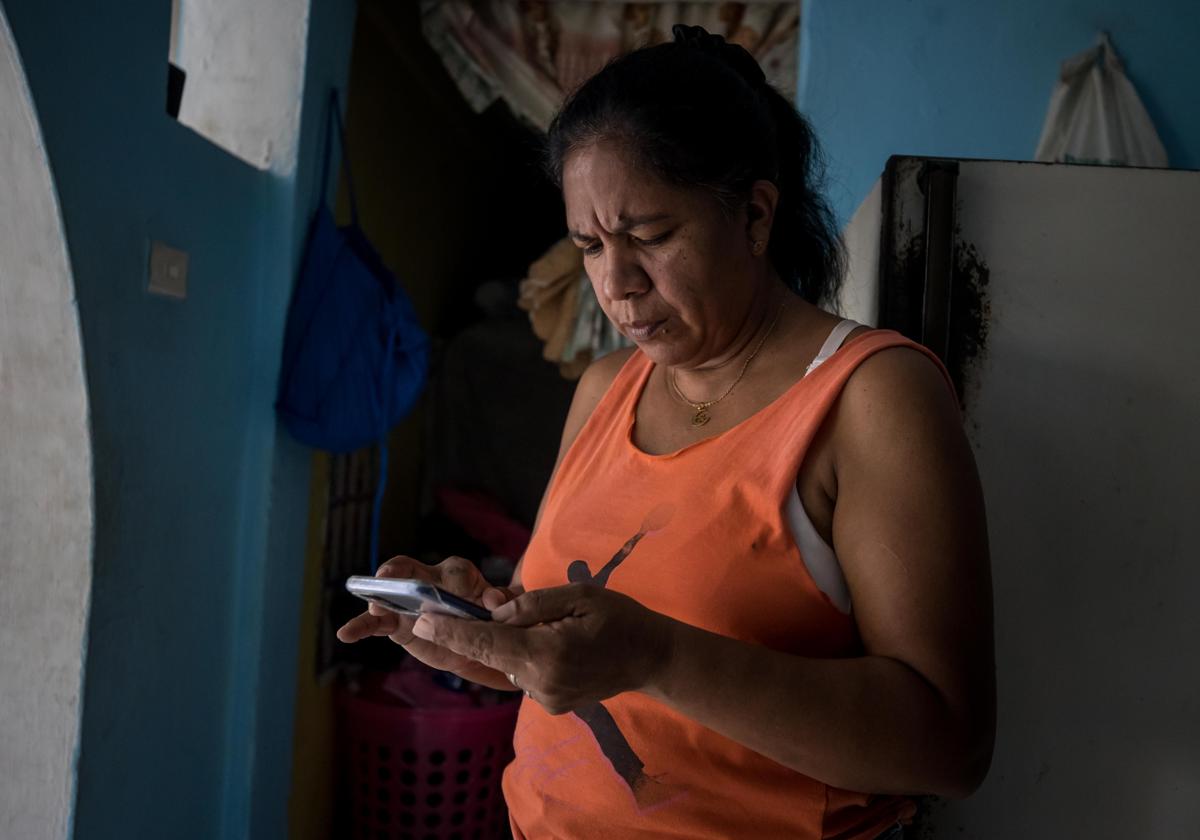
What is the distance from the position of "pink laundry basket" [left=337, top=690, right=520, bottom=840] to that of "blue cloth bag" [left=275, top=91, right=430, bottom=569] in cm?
85

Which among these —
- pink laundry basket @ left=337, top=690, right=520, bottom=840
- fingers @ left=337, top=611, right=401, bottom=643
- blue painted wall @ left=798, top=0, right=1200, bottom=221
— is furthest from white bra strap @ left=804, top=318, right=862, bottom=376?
pink laundry basket @ left=337, top=690, right=520, bottom=840

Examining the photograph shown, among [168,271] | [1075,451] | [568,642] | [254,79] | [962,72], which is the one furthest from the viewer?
[254,79]

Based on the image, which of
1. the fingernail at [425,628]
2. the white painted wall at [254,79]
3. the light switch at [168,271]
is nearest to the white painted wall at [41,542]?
the light switch at [168,271]

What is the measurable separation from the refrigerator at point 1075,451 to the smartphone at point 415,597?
27.9 inches

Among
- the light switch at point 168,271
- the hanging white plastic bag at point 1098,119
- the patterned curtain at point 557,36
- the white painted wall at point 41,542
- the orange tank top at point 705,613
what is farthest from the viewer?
the patterned curtain at point 557,36

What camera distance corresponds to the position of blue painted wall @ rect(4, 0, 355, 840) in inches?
58.2

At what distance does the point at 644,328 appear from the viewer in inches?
37.1

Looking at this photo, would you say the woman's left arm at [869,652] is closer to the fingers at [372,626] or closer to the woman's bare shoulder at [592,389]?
the fingers at [372,626]

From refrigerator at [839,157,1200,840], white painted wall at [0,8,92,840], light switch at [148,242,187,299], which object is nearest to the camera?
refrigerator at [839,157,1200,840]

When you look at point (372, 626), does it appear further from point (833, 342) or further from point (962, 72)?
point (962, 72)

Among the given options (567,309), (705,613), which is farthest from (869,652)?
(567,309)

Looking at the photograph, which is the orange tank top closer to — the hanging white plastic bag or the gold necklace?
the gold necklace

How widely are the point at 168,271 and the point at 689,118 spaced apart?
1259mm

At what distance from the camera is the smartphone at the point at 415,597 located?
0.70 metres
